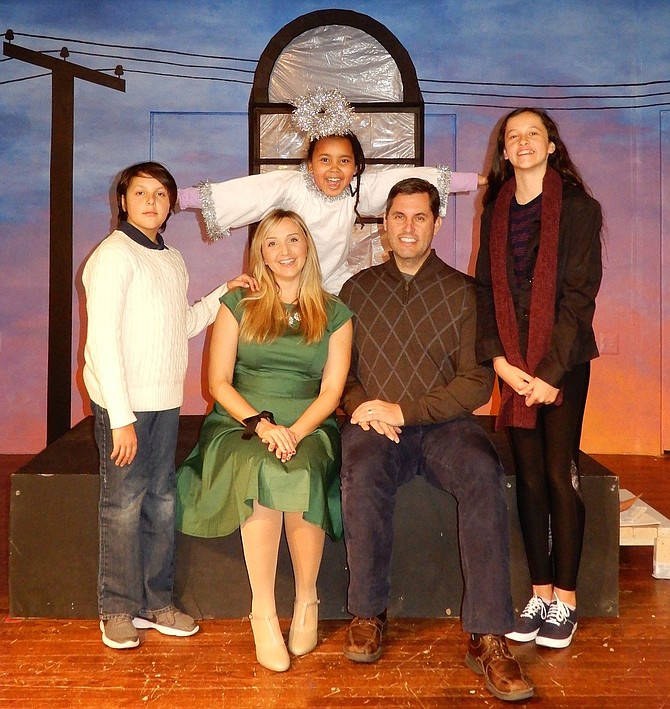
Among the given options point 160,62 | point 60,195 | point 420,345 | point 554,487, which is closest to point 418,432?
point 420,345

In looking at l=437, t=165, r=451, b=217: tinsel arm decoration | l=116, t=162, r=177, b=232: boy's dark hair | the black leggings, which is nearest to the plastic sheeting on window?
l=437, t=165, r=451, b=217: tinsel arm decoration

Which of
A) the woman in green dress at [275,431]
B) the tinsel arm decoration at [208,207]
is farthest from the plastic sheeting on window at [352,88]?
the woman in green dress at [275,431]

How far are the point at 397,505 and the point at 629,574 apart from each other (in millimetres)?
1055

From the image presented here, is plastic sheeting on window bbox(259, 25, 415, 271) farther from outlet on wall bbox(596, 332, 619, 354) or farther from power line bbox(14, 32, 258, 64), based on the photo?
outlet on wall bbox(596, 332, 619, 354)

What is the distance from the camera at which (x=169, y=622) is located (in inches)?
90.9

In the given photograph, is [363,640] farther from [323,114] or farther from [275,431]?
[323,114]

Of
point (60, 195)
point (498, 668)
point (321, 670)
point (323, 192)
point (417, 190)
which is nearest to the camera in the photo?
point (498, 668)

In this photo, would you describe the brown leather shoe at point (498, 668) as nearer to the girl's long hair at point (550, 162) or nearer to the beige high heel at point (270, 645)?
the beige high heel at point (270, 645)

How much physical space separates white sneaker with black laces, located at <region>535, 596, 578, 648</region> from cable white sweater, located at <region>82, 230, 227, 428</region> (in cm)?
127

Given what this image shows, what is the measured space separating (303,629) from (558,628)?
0.74 metres

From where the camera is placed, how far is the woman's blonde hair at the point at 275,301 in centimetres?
235

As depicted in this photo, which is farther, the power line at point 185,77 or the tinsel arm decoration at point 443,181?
Result: the power line at point 185,77

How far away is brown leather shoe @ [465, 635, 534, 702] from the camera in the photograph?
1.92 meters

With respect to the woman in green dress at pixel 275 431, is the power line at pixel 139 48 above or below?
above
